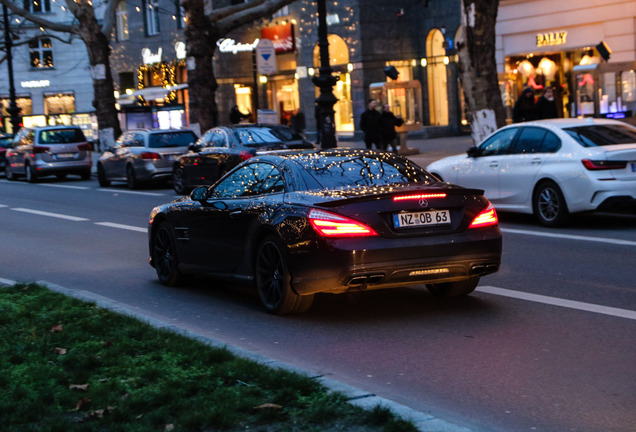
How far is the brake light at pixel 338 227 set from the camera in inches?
325

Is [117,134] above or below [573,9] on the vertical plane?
below

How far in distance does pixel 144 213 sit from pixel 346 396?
14.4m

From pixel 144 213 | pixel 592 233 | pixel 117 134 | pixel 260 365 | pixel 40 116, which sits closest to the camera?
pixel 260 365

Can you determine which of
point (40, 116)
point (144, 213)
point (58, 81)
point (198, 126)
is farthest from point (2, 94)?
point (144, 213)

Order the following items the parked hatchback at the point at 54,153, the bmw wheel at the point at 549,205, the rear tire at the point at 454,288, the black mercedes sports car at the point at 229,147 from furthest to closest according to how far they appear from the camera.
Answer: the parked hatchback at the point at 54,153
the black mercedes sports car at the point at 229,147
the bmw wheel at the point at 549,205
the rear tire at the point at 454,288

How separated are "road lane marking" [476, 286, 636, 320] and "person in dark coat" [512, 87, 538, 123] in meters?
14.4

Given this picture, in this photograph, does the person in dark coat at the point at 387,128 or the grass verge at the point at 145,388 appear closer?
the grass verge at the point at 145,388

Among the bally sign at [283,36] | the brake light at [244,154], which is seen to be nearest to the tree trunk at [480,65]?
the brake light at [244,154]

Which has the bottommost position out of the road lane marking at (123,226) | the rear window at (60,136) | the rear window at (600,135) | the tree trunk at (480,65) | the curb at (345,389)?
the road lane marking at (123,226)

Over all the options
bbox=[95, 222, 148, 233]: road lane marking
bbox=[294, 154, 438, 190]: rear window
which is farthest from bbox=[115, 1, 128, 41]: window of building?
bbox=[294, 154, 438, 190]: rear window

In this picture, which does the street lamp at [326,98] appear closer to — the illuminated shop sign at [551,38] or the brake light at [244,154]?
the brake light at [244,154]

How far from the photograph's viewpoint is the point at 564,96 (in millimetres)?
36375

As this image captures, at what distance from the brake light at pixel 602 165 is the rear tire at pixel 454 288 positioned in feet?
18.1

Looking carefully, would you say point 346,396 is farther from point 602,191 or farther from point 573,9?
point 573,9
